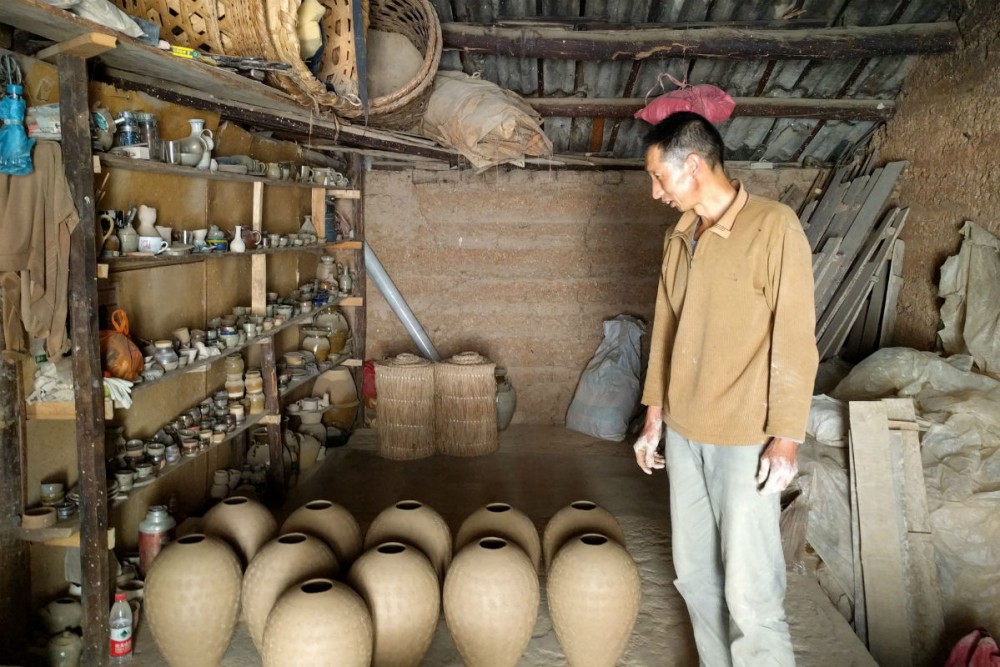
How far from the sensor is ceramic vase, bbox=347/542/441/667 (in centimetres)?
231

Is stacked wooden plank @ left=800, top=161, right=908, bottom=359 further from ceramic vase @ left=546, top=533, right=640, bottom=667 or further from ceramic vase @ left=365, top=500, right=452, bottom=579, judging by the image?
ceramic vase @ left=365, top=500, right=452, bottom=579

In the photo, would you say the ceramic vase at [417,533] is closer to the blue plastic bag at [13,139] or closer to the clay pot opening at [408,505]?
the clay pot opening at [408,505]

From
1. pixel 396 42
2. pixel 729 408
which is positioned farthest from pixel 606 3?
pixel 729 408

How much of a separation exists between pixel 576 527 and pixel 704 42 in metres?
2.79

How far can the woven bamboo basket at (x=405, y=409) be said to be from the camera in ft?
16.0

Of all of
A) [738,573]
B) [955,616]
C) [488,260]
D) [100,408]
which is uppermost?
[488,260]

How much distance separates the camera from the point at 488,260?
5.59 meters

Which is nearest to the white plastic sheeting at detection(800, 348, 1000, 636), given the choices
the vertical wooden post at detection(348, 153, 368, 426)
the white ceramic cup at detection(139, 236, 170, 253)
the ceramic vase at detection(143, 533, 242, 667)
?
the ceramic vase at detection(143, 533, 242, 667)

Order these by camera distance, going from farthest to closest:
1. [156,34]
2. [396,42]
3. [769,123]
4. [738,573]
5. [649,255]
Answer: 1. [649,255]
2. [769,123]
3. [396,42]
4. [156,34]
5. [738,573]

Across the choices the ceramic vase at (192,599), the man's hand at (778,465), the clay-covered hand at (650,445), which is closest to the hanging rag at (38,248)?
the ceramic vase at (192,599)

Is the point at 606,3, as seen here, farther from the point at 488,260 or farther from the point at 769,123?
the point at 488,260

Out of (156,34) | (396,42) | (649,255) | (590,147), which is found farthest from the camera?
(649,255)

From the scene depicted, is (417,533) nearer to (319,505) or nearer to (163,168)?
(319,505)

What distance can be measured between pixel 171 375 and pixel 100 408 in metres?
0.49
